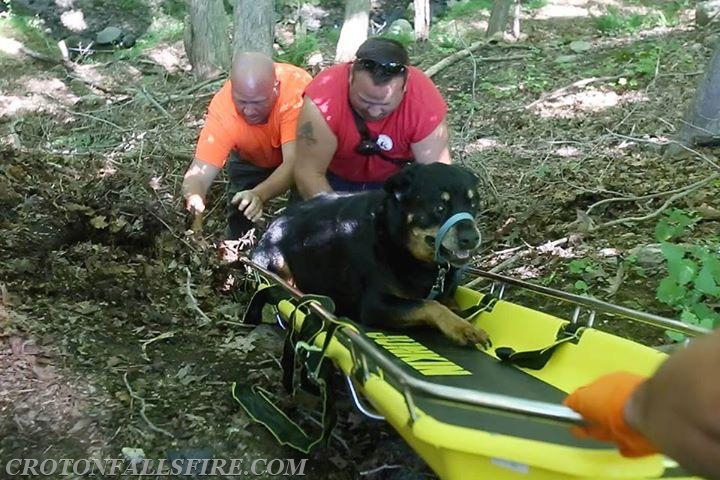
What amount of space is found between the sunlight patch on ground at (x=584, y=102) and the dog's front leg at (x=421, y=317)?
5.46 m

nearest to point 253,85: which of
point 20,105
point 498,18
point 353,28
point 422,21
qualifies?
point 20,105

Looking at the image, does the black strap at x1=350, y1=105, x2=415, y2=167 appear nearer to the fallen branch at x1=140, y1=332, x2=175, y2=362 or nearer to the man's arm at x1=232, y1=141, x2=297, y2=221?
the man's arm at x1=232, y1=141, x2=297, y2=221

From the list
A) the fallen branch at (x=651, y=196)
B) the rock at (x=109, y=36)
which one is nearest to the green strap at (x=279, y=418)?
the fallen branch at (x=651, y=196)

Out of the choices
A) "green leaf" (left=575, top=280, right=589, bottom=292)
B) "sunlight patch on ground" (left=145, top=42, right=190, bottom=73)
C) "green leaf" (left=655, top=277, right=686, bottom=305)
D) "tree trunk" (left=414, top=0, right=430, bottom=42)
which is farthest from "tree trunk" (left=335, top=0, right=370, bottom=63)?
"green leaf" (left=655, top=277, right=686, bottom=305)

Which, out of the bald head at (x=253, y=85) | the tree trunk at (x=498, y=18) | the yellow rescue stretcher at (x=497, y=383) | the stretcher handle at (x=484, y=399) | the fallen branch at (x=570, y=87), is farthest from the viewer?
the tree trunk at (x=498, y=18)

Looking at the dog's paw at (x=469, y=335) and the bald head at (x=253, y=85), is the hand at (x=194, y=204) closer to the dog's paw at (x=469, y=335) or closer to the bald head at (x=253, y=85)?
the bald head at (x=253, y=85)

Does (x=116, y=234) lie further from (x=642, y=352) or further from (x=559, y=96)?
(x=559, y=96)

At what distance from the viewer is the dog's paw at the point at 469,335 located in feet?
10.3

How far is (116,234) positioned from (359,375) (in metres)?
2.81

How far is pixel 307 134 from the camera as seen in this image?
4516mm

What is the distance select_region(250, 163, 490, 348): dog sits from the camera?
10.6ft

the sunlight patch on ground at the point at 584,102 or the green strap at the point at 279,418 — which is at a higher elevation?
the green strap at the point at 279,418

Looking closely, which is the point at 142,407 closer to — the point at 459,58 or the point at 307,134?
the point at 307,134

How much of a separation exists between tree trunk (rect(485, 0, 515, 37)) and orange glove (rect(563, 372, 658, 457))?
11.1 metres
